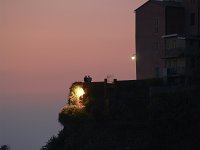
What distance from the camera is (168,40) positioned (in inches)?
2409

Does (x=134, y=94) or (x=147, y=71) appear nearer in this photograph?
(x=134, y=94)

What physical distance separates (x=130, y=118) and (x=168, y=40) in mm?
10261

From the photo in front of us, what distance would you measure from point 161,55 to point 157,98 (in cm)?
1051

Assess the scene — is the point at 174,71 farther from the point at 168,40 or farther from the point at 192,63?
the point at 168,40

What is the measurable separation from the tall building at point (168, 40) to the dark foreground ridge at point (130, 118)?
3.46 metres

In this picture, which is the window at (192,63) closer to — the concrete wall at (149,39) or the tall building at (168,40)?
the tall building at (168,40)

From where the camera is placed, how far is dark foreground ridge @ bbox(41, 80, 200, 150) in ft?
165

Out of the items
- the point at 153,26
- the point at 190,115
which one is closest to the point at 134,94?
the point at 190,115

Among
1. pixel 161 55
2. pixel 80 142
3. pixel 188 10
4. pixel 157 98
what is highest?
pixel 188 10

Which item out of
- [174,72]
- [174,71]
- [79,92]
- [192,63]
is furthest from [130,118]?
[192,63]

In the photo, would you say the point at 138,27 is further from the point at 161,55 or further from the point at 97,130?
the point at 97,130

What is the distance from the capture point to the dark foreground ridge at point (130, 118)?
50.2m

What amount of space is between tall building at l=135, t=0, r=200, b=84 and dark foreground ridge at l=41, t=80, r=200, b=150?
346cm

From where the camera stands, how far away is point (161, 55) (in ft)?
206
